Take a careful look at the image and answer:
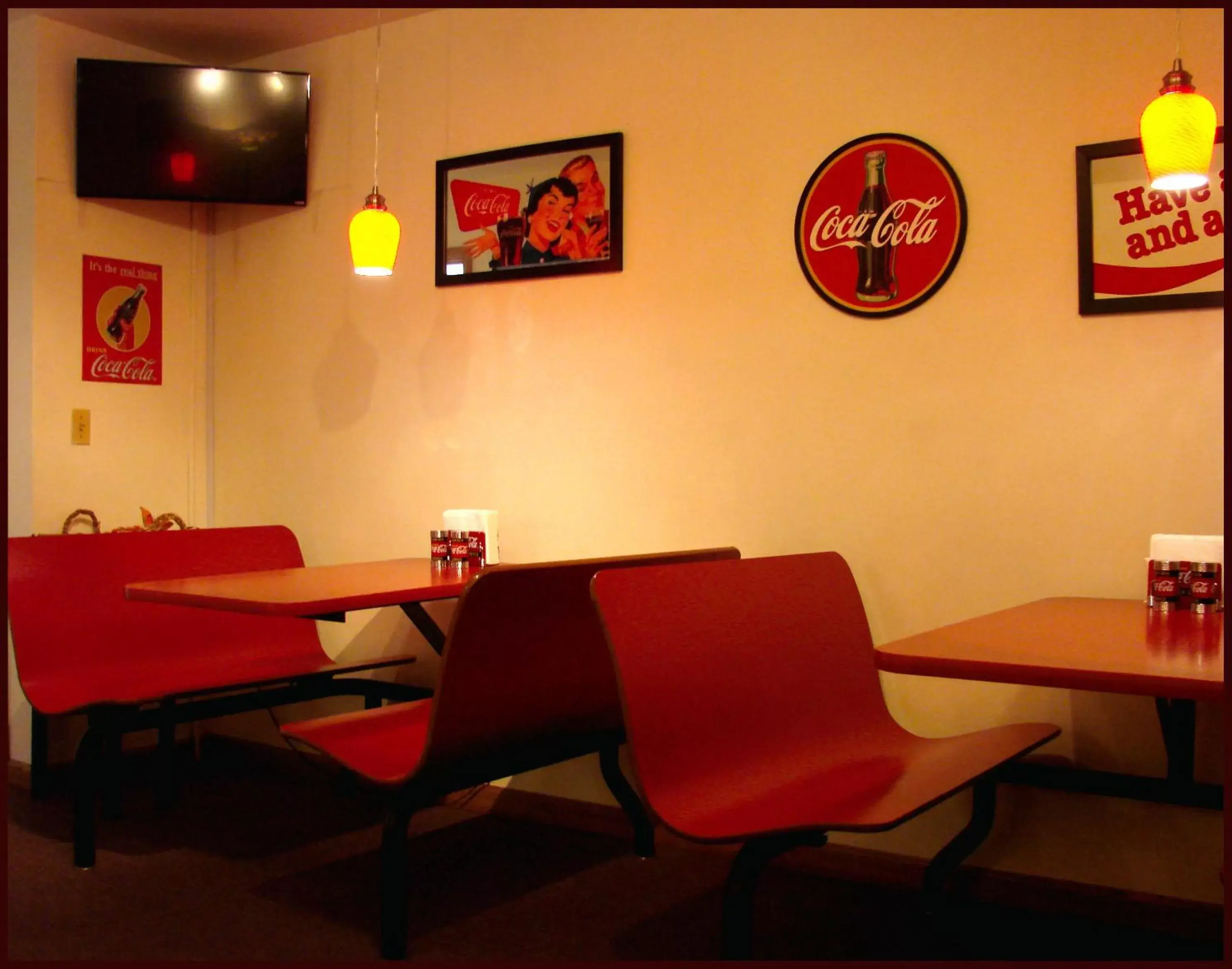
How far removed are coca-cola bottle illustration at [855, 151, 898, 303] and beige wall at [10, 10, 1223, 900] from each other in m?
0.08

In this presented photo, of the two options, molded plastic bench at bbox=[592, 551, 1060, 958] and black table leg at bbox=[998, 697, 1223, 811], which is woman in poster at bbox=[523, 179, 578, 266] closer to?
molded plastic bench at bbox=[592, 551, 1060, 958]

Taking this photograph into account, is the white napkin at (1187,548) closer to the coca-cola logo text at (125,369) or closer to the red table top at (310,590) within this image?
the red table top at (310,590)

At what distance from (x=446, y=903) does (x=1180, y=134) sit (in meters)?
2.45

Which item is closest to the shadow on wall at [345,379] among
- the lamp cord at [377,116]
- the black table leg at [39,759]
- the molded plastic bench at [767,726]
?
the lamp cord at [377,116]

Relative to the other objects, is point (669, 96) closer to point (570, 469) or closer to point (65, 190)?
point (570, 469)

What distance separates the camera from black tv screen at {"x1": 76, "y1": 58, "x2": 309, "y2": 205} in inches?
157

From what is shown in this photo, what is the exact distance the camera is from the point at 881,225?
A: 3.01m

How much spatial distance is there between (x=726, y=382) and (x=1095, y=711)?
1349 mm

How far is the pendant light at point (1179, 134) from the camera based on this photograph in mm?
2172

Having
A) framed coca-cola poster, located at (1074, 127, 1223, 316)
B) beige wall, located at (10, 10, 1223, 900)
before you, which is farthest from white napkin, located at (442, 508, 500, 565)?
framed coca-cola poster, located at (1074, 127, 1223, 316)

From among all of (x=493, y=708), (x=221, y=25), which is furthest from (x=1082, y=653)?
(x=221, y=25)

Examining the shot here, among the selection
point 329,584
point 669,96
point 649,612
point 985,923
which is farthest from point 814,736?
point 669,96

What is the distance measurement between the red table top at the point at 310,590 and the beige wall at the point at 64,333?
49.1 inches

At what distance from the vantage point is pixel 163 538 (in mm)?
3695
